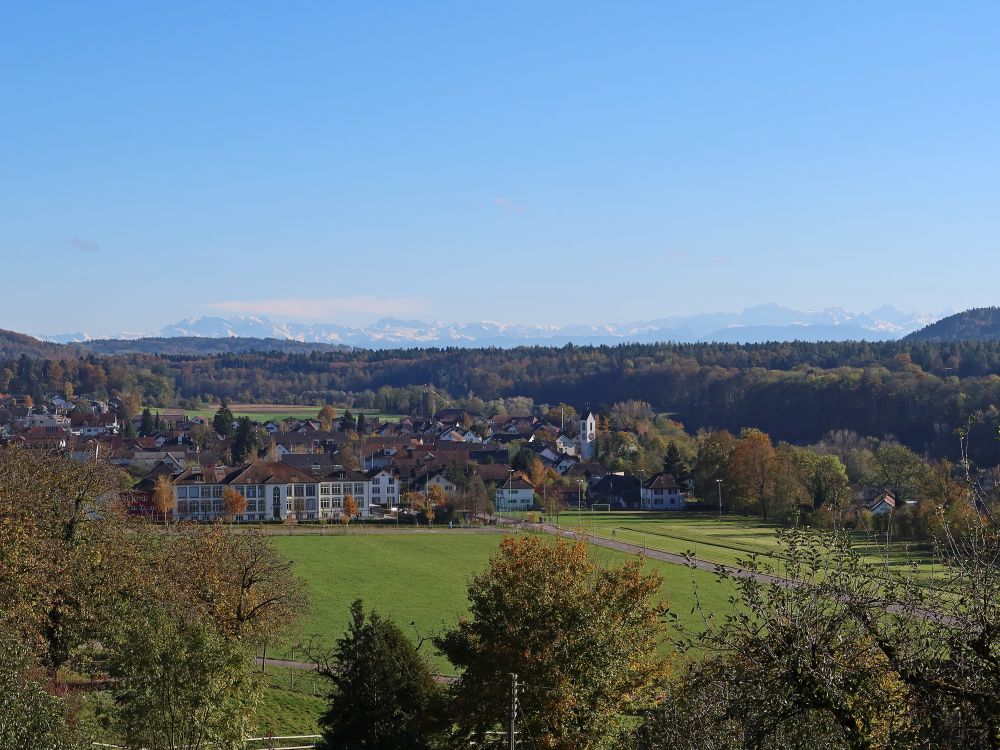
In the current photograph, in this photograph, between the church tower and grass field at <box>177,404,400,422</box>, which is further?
grass field at <box>177,404,400,422</box>

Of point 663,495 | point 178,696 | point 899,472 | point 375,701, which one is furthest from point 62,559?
point 663,495

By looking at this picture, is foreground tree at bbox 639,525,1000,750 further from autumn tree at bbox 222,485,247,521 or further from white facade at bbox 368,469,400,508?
white facade at bbox 368,469,400,508

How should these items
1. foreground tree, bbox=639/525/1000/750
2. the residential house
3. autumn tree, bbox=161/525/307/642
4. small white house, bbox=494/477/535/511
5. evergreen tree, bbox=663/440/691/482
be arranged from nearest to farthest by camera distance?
foreground tree, bbox=639/525/1000/750 → autumn tree, bbox=161/525/307/642 → small white house, bbox=494/477/535/511 → the residential house → evergreen tree, bbox=663/440/691/482

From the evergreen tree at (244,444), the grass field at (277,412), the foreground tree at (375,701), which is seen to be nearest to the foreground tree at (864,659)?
the foreground tree at (375,701)

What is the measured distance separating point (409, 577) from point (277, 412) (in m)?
124

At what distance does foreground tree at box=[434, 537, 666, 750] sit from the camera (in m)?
17.0

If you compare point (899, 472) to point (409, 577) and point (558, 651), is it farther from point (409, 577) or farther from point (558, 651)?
point (558, 651)

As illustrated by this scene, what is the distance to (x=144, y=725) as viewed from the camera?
627 inches

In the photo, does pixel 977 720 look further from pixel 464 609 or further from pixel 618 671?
pixel 464 609

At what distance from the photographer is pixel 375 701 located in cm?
1967

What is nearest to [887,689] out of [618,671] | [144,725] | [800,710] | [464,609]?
[800,710]

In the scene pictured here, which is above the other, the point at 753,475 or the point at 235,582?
the point at 235,582

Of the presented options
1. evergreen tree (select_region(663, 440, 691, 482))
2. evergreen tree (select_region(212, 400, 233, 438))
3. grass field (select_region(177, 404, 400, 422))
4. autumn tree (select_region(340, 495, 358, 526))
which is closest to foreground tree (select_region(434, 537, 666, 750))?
autumn tree (select_region(340, 495, 358, 526))

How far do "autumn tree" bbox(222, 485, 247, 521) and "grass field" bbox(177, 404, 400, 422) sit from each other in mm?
81205
